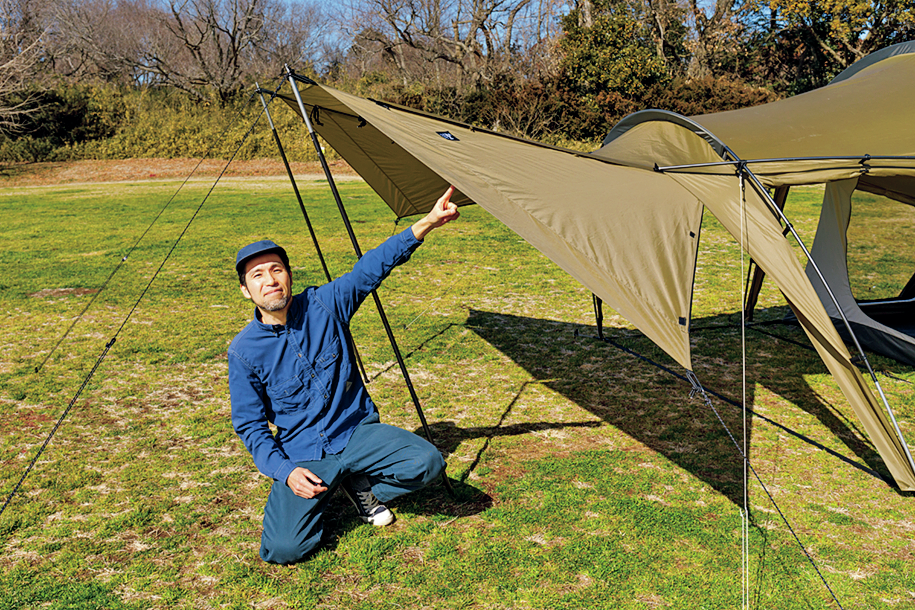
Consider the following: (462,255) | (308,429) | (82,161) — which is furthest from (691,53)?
(308,429)

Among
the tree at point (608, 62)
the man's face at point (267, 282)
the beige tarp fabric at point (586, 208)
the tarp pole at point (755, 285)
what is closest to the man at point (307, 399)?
the man's face at point (267, 282)

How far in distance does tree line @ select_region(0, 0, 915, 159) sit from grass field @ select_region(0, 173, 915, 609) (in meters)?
16.0

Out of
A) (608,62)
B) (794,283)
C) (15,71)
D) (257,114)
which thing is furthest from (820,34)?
(15,71)

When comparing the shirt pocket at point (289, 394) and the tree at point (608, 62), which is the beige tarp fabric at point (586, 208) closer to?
the shirt pocket at point (289, 394)

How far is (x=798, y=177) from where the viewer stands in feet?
14.1

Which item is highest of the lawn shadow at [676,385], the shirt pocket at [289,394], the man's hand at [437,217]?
the man's hand at [437,217]

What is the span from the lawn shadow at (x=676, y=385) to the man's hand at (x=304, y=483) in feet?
5.16

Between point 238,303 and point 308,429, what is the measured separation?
16.0 ft

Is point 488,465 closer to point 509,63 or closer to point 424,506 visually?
point 424,506

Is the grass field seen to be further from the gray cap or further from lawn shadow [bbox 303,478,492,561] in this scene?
the gray cap

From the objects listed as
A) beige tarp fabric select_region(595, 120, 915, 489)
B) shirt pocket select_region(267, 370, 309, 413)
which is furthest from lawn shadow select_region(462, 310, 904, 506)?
shirt pocket select_region(267, 370, 309, 413)

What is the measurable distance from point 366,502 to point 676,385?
9.67 ft

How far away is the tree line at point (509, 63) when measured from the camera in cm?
2214

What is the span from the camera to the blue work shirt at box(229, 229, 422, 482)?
10.6 feet
